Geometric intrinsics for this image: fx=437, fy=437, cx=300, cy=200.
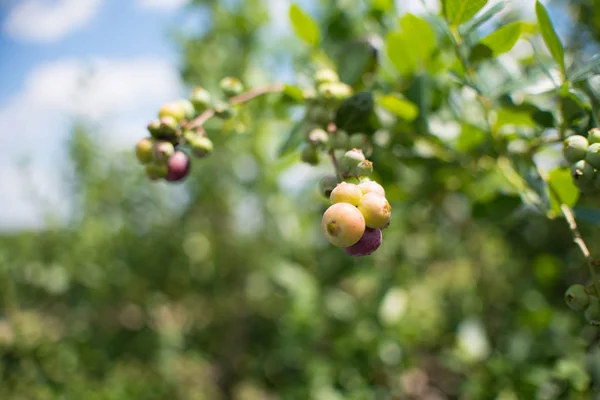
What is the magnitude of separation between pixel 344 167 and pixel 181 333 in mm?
3347

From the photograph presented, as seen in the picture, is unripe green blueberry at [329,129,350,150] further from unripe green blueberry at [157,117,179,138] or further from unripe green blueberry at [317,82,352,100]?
unripe green blueberry at [157,117,179,138]

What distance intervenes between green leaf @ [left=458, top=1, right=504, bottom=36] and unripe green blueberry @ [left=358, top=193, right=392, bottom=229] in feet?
1.06

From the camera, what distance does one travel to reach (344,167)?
0.50 m

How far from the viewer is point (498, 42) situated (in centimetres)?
59

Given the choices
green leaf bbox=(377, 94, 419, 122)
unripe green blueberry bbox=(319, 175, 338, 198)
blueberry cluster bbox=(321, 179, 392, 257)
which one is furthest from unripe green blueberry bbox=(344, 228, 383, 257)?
green leaf bbox=(377, 94, 419, 122)

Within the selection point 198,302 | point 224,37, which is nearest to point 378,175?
point 224,37

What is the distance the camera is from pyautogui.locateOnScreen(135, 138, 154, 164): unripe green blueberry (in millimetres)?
592

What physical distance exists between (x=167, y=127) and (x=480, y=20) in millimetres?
439

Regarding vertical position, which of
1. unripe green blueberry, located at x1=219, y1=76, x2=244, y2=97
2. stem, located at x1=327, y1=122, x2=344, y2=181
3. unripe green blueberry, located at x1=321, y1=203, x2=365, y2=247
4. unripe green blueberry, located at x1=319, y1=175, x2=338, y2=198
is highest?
unripe green blueberry, located at x1=219, y1=76, x2=244, y2=97

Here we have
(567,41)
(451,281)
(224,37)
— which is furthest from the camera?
(224,37)

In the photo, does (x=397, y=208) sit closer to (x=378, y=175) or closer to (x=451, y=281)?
(x=378, y=175)

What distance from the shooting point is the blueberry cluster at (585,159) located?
473 millimetres

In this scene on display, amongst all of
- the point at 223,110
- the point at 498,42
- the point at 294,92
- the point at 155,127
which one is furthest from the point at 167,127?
the point at 498,42

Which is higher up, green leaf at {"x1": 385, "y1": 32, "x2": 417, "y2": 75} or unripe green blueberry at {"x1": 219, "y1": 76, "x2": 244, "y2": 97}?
unripe green blueberry at {"x1": 219, "y1": 76, "x2": 244, "y2": 97}
